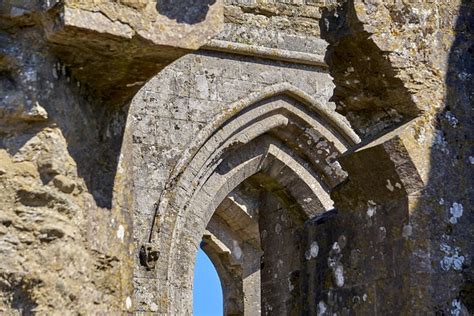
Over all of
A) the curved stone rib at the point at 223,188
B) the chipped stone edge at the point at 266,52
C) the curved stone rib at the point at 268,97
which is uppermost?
the chipped stone edge at the point at 266,52

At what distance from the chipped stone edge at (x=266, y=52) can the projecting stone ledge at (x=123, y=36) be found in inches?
353

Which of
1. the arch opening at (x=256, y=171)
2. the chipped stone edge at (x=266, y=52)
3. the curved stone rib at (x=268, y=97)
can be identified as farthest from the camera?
the chipped stone edge at (x=266, y=52)

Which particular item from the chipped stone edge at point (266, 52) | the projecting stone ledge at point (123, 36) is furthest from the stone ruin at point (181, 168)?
the chipped stone edge at point (266, 52)

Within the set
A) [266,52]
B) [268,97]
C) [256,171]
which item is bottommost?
[256,171]

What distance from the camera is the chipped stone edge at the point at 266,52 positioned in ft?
41.2

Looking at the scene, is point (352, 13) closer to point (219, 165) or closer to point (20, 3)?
point (20, 3)

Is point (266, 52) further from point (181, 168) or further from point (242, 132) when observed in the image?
point (181, 168)

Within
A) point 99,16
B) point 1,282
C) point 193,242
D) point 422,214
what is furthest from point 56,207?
point 193,242

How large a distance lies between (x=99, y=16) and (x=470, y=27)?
2.90 metres

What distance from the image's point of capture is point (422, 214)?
5246 mm

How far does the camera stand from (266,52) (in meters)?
12.8

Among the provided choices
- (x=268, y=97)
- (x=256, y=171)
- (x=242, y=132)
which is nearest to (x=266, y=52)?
(x=268, y=97)

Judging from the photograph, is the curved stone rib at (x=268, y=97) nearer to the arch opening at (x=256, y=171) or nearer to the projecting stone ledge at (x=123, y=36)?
the arch opening at (x=256, y=171)

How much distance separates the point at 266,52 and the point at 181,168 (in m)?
1.68
